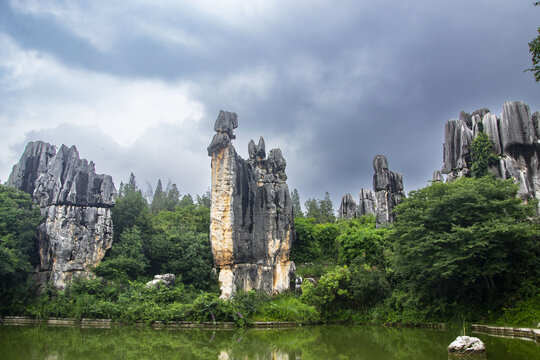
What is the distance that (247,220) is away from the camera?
2423 centimetres

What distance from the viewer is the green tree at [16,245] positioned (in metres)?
19.2

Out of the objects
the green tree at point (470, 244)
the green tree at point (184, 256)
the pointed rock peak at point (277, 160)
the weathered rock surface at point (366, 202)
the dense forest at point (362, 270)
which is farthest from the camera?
the weathered rock surface at point (366, 202)

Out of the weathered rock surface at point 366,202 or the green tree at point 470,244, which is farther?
the weathered rock surface at point 366,202

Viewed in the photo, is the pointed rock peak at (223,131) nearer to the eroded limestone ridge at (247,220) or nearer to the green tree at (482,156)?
the eroded limestone ridge at (247,220)

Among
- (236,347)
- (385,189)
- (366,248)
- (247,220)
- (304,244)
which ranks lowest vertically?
(236,347)

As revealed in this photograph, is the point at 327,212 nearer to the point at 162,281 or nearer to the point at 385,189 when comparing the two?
the point at 385,189

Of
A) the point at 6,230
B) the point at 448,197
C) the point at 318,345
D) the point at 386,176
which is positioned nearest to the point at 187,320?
the point at 318,345

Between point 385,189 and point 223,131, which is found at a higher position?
point 223,131

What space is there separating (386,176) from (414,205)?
686 inches

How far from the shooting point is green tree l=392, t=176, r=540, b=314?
1462 centimetres

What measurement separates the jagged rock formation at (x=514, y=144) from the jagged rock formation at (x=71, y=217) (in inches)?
866

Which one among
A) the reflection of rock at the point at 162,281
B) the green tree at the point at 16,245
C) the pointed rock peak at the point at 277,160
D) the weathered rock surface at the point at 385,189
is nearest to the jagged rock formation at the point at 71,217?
the green tree at the point at 16,245

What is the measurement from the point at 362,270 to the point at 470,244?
23.6 ft

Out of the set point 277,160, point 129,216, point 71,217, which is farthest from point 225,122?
point 71,217
